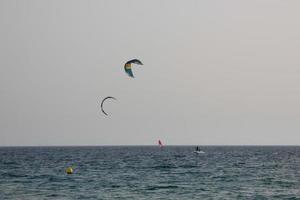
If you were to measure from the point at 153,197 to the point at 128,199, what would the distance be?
Answer: 207 cm

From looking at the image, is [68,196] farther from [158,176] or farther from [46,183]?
[158,176]

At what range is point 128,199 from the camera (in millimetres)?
40250

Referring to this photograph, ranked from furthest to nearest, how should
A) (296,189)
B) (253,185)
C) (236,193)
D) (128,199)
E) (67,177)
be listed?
(67,177)
(253,185)
(296,189)
(236,193)
(128,199)

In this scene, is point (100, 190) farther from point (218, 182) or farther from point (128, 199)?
point (218, 182)

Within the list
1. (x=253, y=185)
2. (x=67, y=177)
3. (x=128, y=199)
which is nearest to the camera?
(x=128, y=199)

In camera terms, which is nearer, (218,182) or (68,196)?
(68,196)

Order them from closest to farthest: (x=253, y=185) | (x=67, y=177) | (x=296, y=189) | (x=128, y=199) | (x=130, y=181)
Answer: (x=128, y=199)
(x=296, y=189)
(x=253, y=185)
(x=130, y=181)
(x=67, y=177)

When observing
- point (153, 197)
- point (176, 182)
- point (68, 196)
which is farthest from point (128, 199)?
point (176, 182)

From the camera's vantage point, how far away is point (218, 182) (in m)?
53.0

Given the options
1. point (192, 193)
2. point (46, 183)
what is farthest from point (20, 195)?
point (192, 193)

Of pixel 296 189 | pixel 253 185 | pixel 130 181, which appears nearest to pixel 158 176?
pixel 130 181

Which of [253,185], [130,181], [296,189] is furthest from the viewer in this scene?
[130,181]

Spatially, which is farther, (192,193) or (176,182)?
(176,182)

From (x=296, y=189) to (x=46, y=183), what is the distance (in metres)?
22.6
